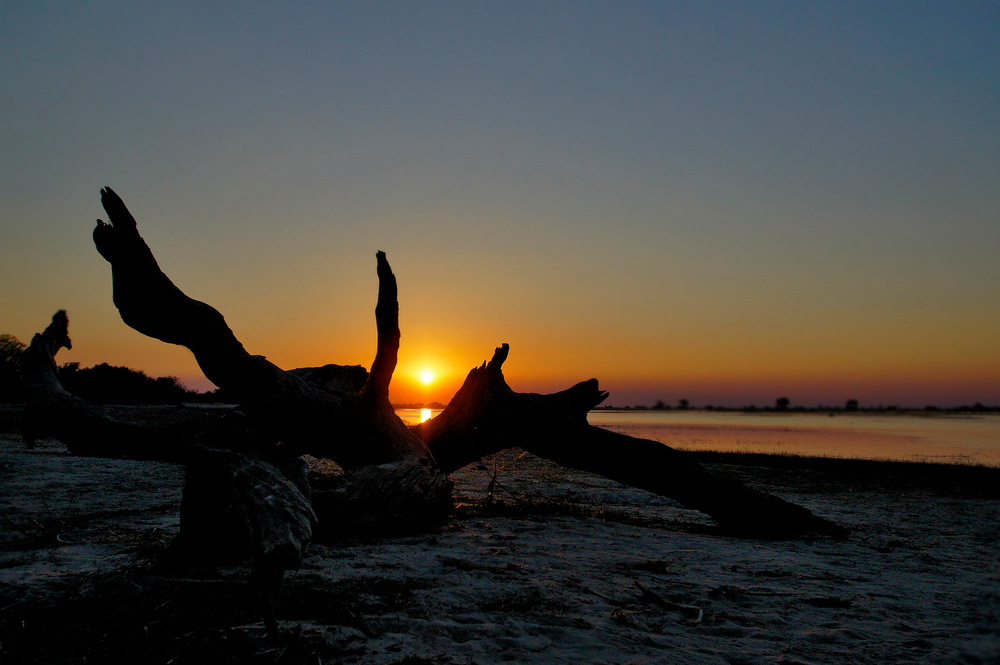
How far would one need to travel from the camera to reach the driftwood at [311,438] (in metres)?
4.15

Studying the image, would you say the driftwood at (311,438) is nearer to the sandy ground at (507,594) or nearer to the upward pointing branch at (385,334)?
the upward pointing branch at (385,334)

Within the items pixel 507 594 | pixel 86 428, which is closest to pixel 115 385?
pixel 86 428

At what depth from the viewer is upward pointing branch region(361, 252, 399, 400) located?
5.89 metres

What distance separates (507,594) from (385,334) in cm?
299

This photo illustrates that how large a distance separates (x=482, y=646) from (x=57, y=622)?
2268 millimetres

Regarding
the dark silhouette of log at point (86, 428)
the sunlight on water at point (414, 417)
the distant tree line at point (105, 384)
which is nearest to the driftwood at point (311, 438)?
the dark silhouette of log at point (86, 428)

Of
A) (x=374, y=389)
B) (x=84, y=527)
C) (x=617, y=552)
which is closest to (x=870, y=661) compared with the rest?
(x=617, y=552)

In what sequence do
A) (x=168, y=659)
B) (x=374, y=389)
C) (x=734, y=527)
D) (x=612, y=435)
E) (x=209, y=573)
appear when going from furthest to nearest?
(x=612, y=435) → (x=734, y=527) → (x=374, y=389) → (x=209, y=573) → (x=168, y=659)

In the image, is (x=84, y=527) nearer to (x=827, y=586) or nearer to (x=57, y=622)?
(x=57, y=622)

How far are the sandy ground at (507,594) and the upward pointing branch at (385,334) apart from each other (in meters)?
1.57

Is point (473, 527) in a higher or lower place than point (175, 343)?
lower

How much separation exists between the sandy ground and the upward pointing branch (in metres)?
1.57

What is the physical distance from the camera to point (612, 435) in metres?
7.19

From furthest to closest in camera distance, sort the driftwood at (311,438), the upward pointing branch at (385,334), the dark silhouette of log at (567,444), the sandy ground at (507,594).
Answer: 1. the dark silhouette of log at (567,444)
2. the upward pointing branch at (385,334)
3. the driftwood at (311,438)
4. the sandy ground at (507,594)
